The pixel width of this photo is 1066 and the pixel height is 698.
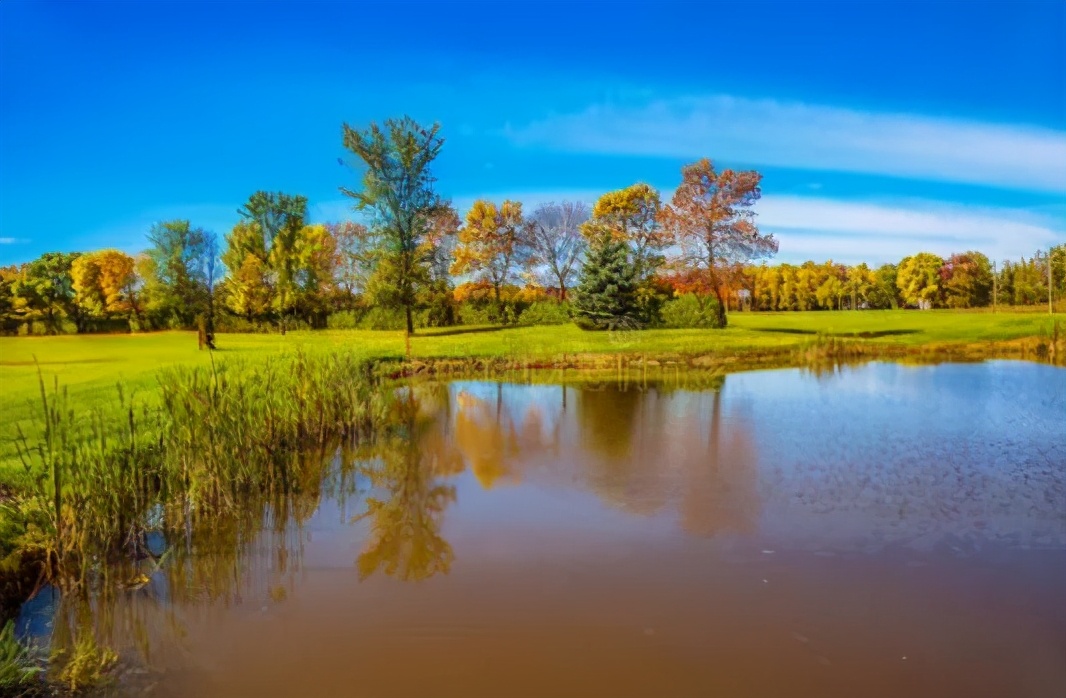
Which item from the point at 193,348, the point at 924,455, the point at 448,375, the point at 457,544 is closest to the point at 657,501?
the point at 457,544

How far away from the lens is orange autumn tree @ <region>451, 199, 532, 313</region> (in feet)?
123

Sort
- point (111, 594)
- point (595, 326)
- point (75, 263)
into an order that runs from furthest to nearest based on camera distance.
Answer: point (595, 326), point (75, 263), point (111, 594)

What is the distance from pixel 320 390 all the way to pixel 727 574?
21.0ft

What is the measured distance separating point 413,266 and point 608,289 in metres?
8.33

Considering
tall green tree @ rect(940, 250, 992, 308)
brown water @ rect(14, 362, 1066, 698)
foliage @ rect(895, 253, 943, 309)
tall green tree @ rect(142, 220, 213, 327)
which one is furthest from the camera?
foliage @ rect(895, 253, 943, 309)

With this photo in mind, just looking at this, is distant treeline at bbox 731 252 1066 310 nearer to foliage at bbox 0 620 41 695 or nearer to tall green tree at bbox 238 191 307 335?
tall green tree at bbox 238 191 307 335

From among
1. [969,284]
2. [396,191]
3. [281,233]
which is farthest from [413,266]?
[969,284]

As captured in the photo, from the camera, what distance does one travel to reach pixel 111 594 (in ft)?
15.3

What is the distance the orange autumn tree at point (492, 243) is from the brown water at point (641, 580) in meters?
29.2

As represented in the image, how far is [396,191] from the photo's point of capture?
28.3 m

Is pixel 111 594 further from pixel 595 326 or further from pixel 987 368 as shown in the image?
pixel 595 326

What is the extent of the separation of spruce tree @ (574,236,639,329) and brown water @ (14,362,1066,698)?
19.8 m

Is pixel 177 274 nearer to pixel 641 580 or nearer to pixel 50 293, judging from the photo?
pixel 50 293

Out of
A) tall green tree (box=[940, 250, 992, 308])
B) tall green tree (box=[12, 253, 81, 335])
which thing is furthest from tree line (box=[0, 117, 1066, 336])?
tall green tree (box=[940, 250, 992, 308])
